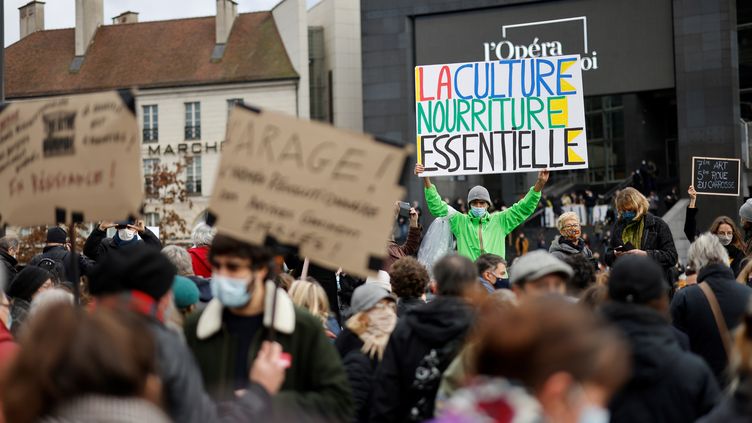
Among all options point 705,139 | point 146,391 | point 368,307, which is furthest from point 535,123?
point 705,139

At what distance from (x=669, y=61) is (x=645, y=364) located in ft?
118

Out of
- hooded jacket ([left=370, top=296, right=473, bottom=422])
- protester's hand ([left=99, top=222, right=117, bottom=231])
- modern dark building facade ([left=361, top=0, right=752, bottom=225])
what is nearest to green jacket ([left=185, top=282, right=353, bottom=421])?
hooded jacket ([left=370, top=296, right=473, bottom=422])

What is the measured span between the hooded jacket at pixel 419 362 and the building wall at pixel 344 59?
47.6 metres

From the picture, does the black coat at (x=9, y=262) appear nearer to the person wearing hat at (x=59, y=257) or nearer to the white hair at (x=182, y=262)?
the person wearing hat at (x=59, y=257)

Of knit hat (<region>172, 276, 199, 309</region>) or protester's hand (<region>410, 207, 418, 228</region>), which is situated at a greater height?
protester's hand (<region>410, 207, 418, 228</region>)

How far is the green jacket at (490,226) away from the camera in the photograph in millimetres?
10539

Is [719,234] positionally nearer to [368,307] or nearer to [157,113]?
[368,307]

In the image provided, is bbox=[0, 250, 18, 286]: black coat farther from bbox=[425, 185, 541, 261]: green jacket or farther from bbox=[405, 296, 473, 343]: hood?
bbox=[405, 296, 473, 343]: hood

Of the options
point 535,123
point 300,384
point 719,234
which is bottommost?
point 300,384

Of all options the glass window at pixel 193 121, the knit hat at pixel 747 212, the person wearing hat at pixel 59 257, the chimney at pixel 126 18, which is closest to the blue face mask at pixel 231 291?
the person wearing hat at pixel 59 257

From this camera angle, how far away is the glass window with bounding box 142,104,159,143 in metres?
58.0

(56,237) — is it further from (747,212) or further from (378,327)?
(747,212)

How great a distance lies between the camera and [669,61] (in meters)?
39.0

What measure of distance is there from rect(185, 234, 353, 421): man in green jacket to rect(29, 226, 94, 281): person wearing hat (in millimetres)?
5538
